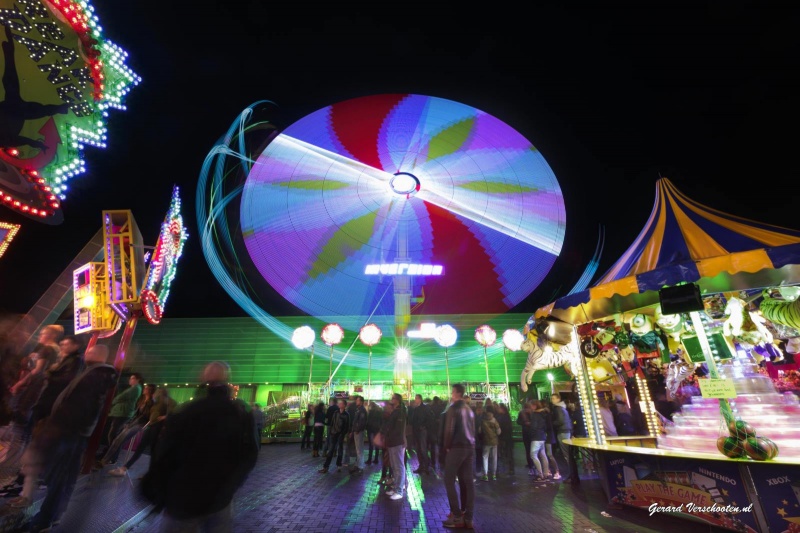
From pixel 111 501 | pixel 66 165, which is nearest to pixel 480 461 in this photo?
pixel 111 501

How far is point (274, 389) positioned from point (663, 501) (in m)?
21.0

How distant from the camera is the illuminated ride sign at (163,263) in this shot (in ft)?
28.7

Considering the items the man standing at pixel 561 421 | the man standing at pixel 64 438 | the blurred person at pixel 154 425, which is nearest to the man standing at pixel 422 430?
the man standing at pixel 561 421

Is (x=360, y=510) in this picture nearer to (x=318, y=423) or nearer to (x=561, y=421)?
(x=561, y=421)

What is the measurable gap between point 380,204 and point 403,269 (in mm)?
4010

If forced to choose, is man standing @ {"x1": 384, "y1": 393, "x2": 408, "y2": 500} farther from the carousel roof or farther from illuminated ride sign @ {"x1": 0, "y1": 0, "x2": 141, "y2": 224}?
illuminated ride sign @ {"x1": 0, "y1": 0, "x2": 141, "y2": 224}

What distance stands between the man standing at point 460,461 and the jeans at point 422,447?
4.45 m

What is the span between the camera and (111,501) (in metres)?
4.20

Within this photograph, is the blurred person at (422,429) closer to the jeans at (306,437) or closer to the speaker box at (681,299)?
the jeans at (306,437)

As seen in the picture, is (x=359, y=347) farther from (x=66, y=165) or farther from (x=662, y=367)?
(x=66, y=165)

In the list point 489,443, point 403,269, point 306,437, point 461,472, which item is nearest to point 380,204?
point 403,269

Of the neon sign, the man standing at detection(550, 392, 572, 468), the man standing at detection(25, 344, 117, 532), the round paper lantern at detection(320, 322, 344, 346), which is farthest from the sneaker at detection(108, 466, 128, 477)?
the neon sign

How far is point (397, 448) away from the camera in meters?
5.85

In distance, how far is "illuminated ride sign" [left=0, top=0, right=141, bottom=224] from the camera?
177 inches
